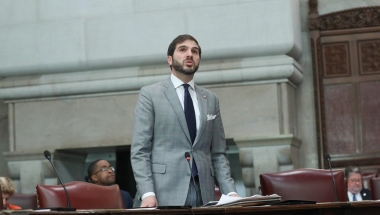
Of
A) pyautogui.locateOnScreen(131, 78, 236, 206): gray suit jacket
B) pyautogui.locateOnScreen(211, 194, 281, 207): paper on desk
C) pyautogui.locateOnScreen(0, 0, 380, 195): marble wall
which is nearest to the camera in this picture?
pyautogui.locateOnScreen(211, 194, 281, 207): paper on desk

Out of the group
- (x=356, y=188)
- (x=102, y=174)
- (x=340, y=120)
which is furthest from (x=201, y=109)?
(x=340, y=120)

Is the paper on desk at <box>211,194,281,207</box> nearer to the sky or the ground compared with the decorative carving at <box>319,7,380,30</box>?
nearer to the ground

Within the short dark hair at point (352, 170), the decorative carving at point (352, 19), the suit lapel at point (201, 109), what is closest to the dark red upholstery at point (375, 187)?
the suit lapel at point (201, 109)

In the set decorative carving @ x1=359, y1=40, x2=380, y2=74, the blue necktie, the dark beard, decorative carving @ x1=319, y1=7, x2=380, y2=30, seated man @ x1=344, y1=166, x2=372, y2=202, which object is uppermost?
decorative carving @ x1=319, y1=7, x2=380, y2=30

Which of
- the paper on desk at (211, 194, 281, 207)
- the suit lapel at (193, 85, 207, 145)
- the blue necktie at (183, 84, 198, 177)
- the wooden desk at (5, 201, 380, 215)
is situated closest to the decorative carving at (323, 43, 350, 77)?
the suit lapel at (193, 85, 207, 145)

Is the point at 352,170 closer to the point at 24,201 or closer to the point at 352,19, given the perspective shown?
the point at 352,19

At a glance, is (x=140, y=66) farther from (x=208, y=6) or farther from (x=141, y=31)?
(x=208, y=6)

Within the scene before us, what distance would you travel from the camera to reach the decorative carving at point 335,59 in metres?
8.40

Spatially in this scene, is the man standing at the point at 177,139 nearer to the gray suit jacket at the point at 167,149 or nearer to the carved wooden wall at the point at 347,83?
the gray suit jacket at the point at 167,149

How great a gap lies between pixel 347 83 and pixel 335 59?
288 millimetres

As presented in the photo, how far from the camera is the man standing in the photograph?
4.67 meters

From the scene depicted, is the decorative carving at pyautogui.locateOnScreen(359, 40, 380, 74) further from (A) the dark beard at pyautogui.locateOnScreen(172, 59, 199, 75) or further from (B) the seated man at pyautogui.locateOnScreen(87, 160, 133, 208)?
(A) the dark beard at pyautogui.locateOnScreen(172, 59, 199, 75)

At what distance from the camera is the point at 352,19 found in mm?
8383

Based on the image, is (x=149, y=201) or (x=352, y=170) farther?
(x=352, y=170)
